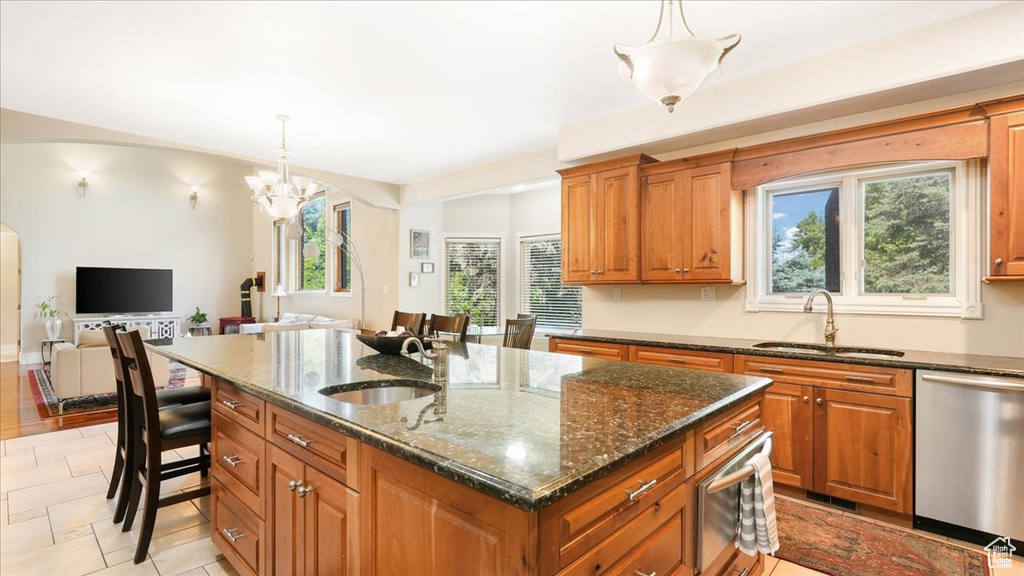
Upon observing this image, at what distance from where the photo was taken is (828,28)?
2.58 m

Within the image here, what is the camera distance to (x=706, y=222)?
11.3 feet

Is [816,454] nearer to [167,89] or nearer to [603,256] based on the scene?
[603,256]

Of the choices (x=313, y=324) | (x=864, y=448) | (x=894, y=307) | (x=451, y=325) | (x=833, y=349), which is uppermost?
(x=894, y=307)

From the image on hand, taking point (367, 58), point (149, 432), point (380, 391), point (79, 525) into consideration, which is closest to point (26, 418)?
point (79, 525)

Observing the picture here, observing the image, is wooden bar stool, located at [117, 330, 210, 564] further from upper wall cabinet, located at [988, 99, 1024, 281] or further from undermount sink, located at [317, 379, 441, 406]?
upper wall cabinet, located at [988, 99, 1024, 281]

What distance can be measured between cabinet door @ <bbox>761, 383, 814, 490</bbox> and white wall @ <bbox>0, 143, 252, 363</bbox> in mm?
8238

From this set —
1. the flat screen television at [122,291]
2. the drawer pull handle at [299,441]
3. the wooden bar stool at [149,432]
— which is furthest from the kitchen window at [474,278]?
the flat screen television at [122,291]

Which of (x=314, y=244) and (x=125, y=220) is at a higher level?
(x=125, y=220)

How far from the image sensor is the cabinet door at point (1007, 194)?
235 centimetres

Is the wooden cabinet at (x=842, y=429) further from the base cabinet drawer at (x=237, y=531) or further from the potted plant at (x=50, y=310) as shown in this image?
the potted plant at (x=50, y=310)

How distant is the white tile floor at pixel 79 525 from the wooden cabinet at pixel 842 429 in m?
2.93

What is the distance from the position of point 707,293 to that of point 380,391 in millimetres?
2819

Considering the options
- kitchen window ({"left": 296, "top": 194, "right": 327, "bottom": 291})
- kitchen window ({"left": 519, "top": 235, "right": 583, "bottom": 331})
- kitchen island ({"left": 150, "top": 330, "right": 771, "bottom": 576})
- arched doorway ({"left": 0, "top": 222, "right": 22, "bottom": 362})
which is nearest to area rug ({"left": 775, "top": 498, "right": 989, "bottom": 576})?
kitchen island ({"left": 150, "top": 330, "right": 771, "bottom": 576})

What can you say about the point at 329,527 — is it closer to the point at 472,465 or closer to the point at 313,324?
the point at 472,465
